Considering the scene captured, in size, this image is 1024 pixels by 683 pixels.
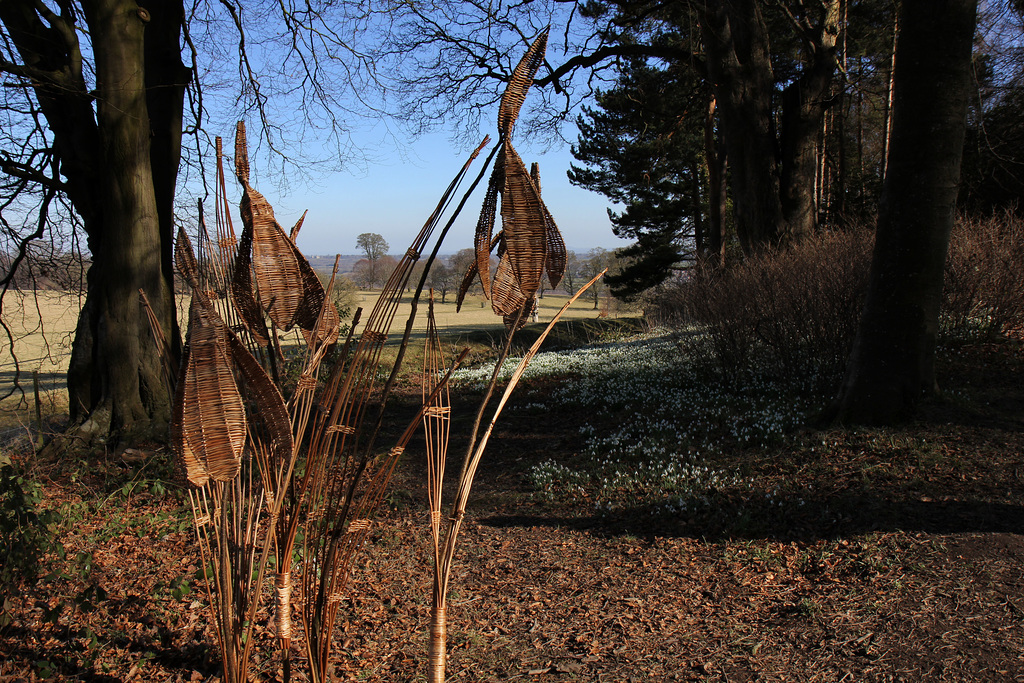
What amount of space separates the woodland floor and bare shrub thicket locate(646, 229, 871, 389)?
4.69ft

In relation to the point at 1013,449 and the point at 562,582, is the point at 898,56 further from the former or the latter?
the point at 562,582

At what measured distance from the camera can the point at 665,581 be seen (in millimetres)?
3783

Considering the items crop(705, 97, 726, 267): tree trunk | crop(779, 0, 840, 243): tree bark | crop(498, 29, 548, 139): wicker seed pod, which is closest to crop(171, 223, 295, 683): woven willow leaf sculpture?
crop(498, 29, 548, 139): wicker seed pod

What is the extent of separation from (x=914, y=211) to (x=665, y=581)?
3.59 meters

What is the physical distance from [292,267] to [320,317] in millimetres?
160

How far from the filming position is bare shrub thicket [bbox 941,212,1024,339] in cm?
712

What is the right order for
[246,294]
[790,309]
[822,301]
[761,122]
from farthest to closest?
[761,122], [790,309], [822,301], [246,294]

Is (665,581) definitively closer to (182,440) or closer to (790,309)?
(182,440)

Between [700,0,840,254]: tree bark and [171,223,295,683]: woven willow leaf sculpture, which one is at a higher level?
[700,0,840,254]: tree bark

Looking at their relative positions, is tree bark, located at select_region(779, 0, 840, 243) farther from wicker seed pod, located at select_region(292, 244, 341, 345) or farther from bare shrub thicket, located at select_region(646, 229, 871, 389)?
wicker seed pod, located at select_region(292, 244, 341, 345)

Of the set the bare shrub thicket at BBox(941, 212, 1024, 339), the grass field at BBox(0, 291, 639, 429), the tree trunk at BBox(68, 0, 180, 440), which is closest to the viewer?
the tree trunk at BBox(68, 0, 180, 440)

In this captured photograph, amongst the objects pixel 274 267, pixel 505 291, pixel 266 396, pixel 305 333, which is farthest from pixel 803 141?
pixel 266 396

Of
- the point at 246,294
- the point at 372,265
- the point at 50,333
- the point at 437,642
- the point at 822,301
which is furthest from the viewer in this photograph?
the point at 372,265

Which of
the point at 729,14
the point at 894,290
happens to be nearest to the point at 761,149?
the point at 729,14
